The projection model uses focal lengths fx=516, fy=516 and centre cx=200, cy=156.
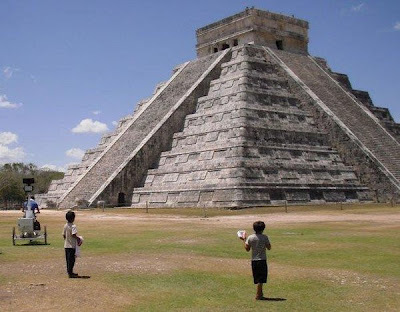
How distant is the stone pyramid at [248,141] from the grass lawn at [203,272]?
13567 millimetres

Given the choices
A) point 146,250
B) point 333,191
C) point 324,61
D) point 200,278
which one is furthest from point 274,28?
point 200,278

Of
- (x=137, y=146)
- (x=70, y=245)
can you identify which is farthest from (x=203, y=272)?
(x=137, y=146)

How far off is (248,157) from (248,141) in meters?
1.37

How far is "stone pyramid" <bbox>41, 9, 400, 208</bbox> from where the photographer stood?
32406 mm

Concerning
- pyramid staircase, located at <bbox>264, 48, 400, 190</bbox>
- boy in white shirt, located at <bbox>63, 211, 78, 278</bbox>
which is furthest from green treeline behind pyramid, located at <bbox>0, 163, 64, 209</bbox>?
boy in white shirt, located at <bbox>63, 211, 78, 278</bbox>

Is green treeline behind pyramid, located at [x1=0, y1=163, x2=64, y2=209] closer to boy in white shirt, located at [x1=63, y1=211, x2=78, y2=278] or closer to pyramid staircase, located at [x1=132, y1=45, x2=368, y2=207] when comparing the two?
pyramid staircase, located at [x1=132, y1=45, x2=368, y2=207]

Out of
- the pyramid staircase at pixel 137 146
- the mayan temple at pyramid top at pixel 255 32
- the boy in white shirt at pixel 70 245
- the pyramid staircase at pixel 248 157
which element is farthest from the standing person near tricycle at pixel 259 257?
the mayan temple at pyramid top at pixel 255 32

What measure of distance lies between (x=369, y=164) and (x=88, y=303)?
29.8m

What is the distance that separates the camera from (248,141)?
33.1 m

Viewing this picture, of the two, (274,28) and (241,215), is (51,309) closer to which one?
(241,215)

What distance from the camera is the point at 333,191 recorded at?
33.5 metres

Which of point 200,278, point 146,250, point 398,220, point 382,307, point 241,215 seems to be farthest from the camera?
point 241,215

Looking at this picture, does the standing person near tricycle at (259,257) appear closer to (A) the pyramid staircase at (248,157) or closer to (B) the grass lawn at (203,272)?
(B) the grass lawn at (203,272)

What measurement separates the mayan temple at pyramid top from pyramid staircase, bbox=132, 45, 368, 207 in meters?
5.32
